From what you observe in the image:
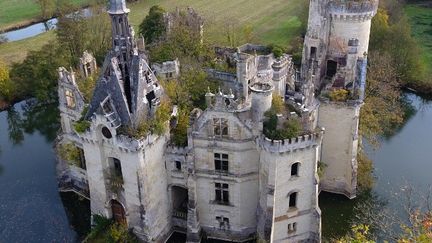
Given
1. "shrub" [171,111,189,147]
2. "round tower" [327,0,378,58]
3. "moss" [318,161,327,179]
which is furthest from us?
"round tower" [327,0,378,58]

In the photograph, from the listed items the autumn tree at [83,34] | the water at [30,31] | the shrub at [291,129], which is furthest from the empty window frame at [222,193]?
the water at [30,31]

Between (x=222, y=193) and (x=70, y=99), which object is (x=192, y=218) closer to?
(x=222, y=193)

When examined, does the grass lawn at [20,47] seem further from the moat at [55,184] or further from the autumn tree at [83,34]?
the moat at [55,184]

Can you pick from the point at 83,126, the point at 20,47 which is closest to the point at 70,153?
the point at 83,126

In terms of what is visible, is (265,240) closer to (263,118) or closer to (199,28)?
(263,118)

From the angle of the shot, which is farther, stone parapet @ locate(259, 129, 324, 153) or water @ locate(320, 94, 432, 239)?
water @ locate(320, 94, 432, 239)

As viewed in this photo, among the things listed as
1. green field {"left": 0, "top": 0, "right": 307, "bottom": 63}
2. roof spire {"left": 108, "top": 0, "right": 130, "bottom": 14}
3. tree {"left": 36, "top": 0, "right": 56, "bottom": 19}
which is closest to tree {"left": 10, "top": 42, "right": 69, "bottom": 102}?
green field {"left": 0, "top": 0, "right": 307, "bottom": 63}

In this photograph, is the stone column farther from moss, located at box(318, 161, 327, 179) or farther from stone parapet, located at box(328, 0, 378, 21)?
stone parapet, located at box(328, 0, 378, 21)
